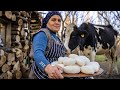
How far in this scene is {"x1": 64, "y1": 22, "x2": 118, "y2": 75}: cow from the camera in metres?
2.24

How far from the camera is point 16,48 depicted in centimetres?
277

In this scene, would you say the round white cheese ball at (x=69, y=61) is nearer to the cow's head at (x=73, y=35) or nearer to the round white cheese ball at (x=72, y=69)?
the round white cheese ball at (x=72, y=69)

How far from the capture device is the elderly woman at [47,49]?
3.73 ft

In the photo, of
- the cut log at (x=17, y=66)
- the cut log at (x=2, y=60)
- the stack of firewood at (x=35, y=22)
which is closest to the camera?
the cut log at (x=2, y=60)

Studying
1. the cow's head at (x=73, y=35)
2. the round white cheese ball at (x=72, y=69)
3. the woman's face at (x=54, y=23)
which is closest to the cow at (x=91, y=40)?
the cow's head at (x=73, y=35)

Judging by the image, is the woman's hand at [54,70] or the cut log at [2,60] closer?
the woman's hand at [54,70]

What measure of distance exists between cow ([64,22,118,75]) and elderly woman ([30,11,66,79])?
0.75 metres

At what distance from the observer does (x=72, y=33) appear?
2.26m

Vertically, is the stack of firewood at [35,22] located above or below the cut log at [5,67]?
above

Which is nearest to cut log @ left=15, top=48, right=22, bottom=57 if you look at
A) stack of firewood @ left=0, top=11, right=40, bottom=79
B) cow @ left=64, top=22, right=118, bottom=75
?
stack of firewood @ left=0, top=11, right=40, bottom=79

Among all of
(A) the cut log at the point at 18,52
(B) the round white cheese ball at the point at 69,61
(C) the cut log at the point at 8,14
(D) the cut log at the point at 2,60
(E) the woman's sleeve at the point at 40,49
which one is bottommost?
(D) the cut log at the point at 2,60

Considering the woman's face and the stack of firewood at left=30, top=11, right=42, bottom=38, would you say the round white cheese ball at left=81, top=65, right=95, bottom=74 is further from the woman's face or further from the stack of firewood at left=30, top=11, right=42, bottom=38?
the stack of firewood at left=30, top=11, right=42, bottom=38

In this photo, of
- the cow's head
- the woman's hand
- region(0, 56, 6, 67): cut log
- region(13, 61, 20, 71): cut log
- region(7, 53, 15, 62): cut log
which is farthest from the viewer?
region(13, 61, 20, 71): cut log
